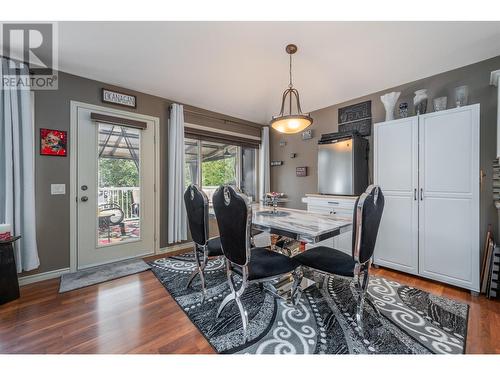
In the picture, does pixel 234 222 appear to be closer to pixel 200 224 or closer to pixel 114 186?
pixel 200 224

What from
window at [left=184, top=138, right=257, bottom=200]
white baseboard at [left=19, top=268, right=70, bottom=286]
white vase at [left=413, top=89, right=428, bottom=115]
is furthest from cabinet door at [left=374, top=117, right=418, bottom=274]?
white baseboard at [left=19, top=268, right=70, bottom=286]

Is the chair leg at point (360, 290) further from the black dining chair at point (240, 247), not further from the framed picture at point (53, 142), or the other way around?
the framed picture at point (53, 142)

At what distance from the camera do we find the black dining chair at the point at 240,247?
4.85ft

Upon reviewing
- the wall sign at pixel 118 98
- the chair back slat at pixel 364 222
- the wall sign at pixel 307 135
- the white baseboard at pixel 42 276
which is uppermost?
the wall sign at pixel 118 98

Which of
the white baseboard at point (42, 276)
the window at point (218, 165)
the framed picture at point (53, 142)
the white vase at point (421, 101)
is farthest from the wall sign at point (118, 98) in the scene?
the white vase at point (421, 101)

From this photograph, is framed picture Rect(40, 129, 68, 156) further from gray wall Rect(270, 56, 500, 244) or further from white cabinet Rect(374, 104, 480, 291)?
white cabinet Rect(374, 104, 480, 291)

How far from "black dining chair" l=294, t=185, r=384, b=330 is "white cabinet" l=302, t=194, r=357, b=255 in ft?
3.95

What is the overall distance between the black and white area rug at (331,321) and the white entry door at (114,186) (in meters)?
1.26

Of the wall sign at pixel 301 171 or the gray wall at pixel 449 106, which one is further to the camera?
the wall sign at pixel 301 171

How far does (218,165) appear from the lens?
425 centimetres

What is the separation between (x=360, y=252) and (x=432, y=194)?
1596 millimetres

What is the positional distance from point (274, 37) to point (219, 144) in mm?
2397

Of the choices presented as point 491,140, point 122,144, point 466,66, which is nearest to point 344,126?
point 466,66
